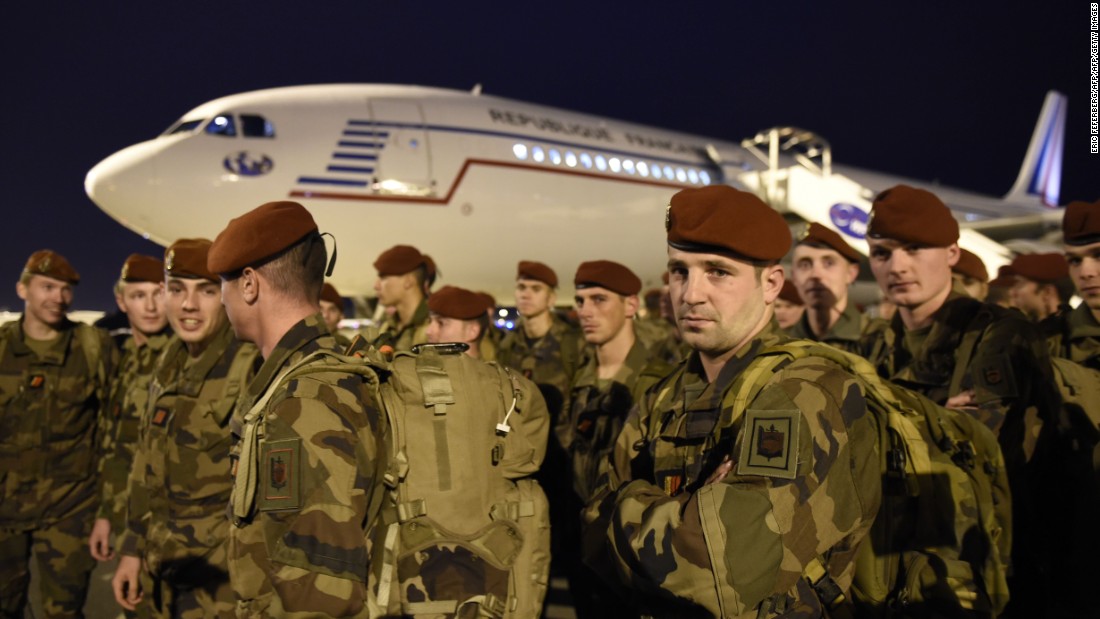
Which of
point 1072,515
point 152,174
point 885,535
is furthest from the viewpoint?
point 152,174

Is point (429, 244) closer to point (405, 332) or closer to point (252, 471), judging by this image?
point (405, 332)

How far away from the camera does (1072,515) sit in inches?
113

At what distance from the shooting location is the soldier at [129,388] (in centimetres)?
400

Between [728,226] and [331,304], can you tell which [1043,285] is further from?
[331,304]

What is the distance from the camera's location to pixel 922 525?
194cm

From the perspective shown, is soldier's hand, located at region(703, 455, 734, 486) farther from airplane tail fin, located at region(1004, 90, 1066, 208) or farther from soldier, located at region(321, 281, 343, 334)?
airplane tail fin, located at region(1004, 90, 1066, 208)

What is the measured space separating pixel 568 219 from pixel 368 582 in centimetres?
1107

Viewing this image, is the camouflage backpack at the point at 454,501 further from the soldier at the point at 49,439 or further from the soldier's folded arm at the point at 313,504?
the soldier at the point at 49,439

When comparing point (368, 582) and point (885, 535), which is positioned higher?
point (885, 535)

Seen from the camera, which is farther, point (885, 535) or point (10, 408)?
point (10, 408)

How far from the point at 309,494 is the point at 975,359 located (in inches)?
94.7

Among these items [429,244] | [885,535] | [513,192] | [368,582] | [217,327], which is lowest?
[368,582]

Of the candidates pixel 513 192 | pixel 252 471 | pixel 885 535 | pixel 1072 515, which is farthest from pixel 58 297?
pixel 513 192

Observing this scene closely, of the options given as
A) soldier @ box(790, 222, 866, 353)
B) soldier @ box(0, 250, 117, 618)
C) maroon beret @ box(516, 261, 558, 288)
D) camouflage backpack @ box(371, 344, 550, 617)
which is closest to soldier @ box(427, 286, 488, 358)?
maroon beret @ box(516, 261, 558, 288)
